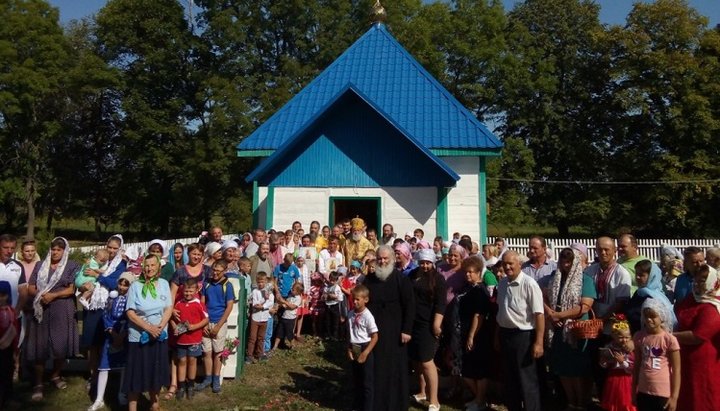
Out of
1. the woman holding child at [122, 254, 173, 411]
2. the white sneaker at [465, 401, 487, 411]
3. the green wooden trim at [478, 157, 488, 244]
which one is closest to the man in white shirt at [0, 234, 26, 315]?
the woman holding child at [122, 254, 173, 411]

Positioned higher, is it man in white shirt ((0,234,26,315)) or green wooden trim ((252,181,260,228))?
green wooden trim ((252,181,260,228))

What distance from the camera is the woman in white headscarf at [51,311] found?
607 cm

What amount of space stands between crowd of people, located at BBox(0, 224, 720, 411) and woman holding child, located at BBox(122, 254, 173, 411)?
0.01 metres

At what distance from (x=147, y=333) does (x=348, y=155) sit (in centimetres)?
850

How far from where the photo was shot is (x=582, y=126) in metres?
31.7

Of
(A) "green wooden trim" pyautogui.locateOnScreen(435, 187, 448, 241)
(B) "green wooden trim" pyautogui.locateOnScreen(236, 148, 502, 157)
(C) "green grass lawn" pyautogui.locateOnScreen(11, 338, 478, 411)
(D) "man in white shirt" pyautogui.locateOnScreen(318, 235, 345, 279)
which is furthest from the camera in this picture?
(B) "green wooden trim" pyautogui.locateOnScreen(236, 148, 502, 157)

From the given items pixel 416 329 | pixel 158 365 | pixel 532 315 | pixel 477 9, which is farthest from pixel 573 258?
pixel 477 9

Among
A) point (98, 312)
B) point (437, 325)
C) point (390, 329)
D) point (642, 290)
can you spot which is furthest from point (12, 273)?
point (642, 290)

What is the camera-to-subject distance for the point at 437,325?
5.66m

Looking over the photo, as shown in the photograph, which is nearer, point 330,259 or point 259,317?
point 259,317

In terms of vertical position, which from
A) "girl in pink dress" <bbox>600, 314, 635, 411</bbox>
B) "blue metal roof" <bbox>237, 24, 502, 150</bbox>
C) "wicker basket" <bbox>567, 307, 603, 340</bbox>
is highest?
"blue metal roof" <bbox>237, 24, 502, 150</bbox>

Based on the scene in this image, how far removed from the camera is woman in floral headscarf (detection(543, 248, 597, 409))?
17.5 feet

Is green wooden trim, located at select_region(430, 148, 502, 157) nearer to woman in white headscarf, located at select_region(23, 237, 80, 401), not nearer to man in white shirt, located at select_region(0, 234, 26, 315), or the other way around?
woman in white headscarf, located at select_region(23, 237, 80, 401)

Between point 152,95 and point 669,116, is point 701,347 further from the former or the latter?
point 152,95
